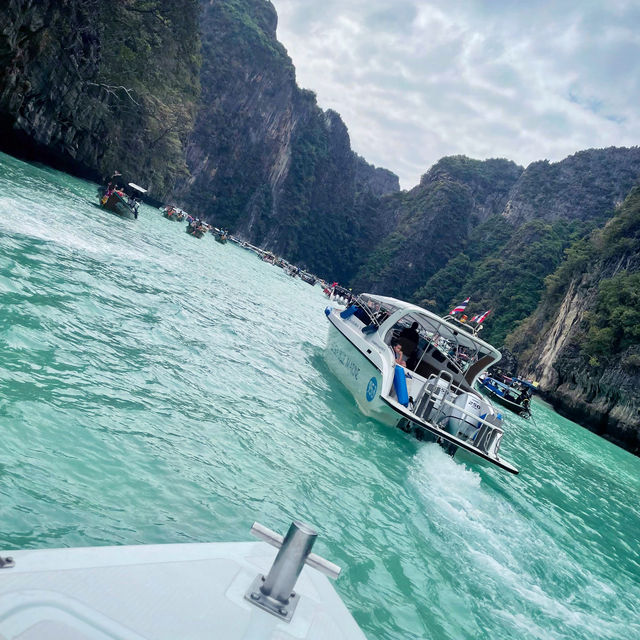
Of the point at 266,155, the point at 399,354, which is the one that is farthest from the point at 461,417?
the point at 266,155

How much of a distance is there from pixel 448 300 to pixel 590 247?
52319 millimetres

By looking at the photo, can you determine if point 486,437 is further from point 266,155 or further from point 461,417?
point 266,155

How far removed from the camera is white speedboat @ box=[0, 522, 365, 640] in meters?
1.58

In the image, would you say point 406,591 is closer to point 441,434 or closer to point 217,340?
point 441,434

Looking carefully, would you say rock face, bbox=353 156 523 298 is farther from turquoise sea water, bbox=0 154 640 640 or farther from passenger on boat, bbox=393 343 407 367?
turquoise sea water, bbox=0 154 640 640

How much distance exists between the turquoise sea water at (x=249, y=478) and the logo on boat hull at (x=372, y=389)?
1.65 feet

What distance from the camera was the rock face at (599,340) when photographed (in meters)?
34.2

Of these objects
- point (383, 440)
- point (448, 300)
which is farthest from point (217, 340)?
point (448, 300)

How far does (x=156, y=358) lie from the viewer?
279 inches

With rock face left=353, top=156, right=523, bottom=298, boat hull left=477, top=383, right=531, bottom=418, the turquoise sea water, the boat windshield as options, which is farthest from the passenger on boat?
rock face left=353, top=156, right=523, bottom=298

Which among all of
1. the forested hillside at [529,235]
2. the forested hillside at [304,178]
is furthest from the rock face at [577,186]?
the forested hillside at [304,178]

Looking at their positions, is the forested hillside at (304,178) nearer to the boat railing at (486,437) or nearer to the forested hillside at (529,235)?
the forested hillside at (529,235)

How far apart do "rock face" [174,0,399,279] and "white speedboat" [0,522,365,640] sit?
107m

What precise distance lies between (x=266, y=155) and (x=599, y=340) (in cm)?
9751
